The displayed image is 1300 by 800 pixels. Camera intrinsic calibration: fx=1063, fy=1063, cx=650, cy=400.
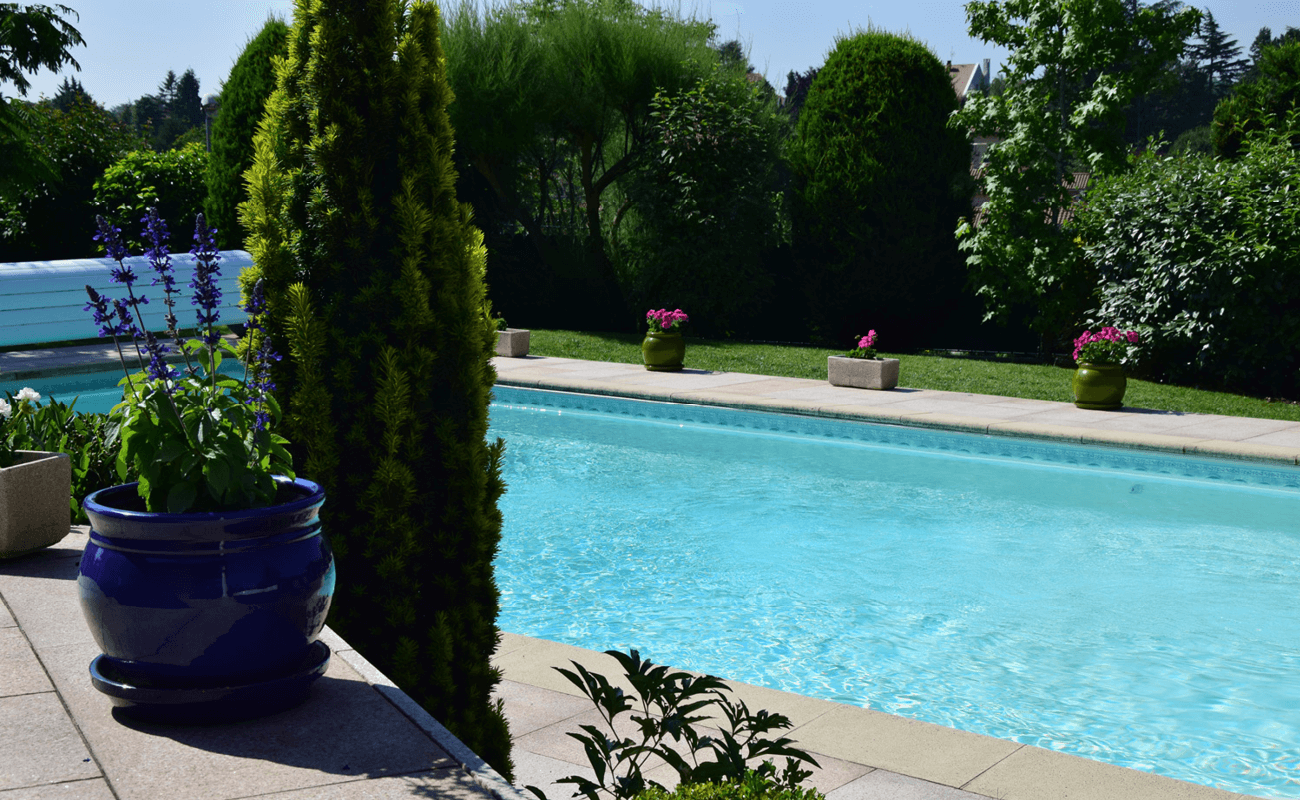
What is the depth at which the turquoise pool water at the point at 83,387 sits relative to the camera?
42.5ft

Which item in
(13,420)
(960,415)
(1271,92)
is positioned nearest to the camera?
(13,420)

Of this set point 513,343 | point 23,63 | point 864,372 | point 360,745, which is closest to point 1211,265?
point 864,372

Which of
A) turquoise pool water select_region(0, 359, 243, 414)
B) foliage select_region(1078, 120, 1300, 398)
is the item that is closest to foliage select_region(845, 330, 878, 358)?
foliage select_region(1078, 120, 1300, 398)

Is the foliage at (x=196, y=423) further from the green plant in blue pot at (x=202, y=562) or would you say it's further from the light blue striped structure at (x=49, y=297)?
→ the light blue striped structure at (x=49, y=297)

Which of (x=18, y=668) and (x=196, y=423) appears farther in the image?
(x=18, y=668)

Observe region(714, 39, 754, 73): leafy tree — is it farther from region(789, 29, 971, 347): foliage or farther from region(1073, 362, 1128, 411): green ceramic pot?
region(1073, 362, 1128, 411): green ceramic pot

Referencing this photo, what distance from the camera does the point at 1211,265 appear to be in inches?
503

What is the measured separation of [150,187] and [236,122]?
1705 mm

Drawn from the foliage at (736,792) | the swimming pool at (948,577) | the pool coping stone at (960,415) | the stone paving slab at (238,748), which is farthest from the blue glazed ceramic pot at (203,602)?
the pool coping stone at (960,415)

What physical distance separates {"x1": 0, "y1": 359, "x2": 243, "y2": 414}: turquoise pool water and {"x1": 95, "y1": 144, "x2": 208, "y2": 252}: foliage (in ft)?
11.9

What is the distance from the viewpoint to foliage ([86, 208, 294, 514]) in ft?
9.20

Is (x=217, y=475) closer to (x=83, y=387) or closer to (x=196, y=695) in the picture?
(x=196, y=695)

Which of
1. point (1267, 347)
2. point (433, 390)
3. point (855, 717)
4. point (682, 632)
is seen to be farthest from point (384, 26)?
point (1267, 347)

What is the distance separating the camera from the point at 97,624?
9.08ft
